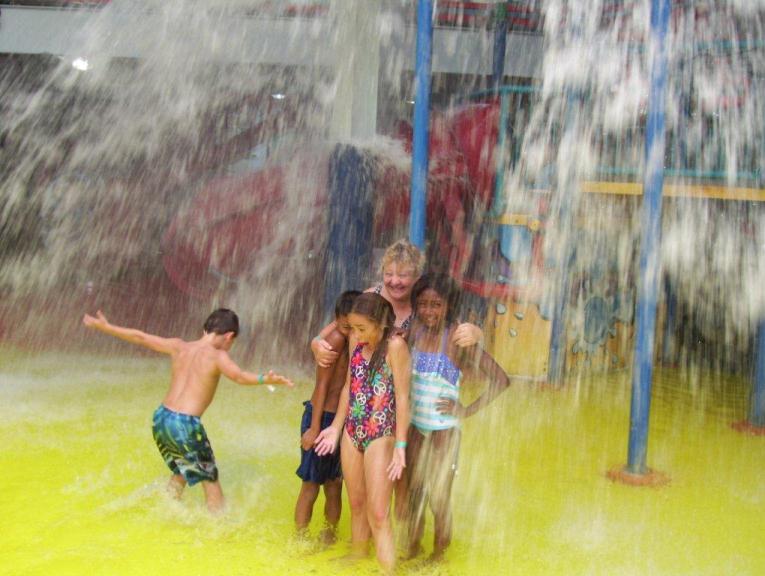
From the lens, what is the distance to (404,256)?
3459 millimetres

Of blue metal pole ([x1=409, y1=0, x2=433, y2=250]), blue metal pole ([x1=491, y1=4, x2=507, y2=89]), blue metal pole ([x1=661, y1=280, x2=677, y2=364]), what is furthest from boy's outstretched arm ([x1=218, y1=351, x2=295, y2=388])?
blue metal pole ([x1=491, y1=4, x2=507, y2=89])

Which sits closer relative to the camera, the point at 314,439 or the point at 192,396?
the point at 314,439

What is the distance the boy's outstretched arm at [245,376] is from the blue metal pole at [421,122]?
83.1 inches

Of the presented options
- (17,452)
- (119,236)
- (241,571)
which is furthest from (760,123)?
(119,236)

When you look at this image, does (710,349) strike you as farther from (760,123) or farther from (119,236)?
(119,236)

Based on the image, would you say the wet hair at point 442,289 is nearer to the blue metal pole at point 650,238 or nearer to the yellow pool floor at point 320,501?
the yellow pool floor at point 320,501

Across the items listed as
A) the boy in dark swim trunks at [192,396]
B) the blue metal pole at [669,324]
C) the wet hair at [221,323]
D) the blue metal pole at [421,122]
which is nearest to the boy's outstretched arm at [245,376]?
the boy in dark swim trunks at [192,396]

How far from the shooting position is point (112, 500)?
421cm

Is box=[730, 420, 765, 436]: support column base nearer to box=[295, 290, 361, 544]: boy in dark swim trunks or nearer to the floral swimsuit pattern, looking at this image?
box=[295, 290, 361, 544]: boy in dark swim trunks

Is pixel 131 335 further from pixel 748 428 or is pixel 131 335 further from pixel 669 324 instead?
pixel 669 324

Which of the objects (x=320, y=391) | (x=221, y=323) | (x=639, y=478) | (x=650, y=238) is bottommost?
(x=639, y=478)

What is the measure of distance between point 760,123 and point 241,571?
559 centimetres

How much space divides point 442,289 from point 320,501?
65.0 inches

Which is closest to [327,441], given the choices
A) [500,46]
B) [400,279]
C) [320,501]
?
[400,279]
